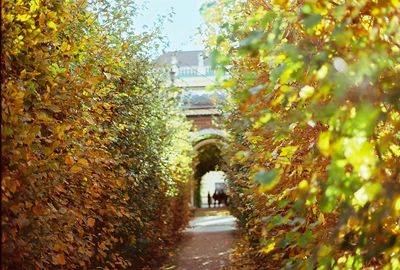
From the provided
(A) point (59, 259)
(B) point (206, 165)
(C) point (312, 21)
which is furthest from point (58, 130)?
(B) point (206, 165)

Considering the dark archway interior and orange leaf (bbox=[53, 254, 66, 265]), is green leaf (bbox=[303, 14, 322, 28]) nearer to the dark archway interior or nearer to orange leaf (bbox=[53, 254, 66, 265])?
orange leaf (bbox=[53, 254, 66, 265])

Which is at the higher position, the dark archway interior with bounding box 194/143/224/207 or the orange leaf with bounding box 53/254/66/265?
the dark archway interior with bounding box 194/143/224/207

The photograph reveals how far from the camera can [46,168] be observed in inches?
140

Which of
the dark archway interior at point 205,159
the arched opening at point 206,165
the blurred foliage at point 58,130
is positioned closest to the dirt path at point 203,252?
the blurred foliage at point 58,130

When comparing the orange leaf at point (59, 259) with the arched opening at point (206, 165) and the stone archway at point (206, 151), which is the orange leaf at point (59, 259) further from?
the arched opening at point (206, 165)

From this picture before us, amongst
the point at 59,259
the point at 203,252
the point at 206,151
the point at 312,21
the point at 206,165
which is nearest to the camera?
the point at 312,21

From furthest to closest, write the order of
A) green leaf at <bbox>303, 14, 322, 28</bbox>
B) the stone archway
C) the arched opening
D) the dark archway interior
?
the dark archway interior → the arched opening → the stone archway → green leaf at <bbox>303, 14, 322, 28</bbox>

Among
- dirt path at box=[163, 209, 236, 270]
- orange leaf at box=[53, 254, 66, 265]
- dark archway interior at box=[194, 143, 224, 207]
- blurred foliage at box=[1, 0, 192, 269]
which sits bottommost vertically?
dirt path at box=[163, 209, 236, 270]

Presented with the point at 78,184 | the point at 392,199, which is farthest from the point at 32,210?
the point at 392,199

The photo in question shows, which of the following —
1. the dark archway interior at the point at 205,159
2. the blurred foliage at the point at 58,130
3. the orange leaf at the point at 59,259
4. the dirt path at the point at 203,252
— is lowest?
the dirt path at the point at 203,252

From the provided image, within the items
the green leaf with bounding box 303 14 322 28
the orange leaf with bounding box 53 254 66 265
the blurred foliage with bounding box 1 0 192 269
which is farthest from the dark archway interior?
the green leaf with bounding box 303 14 322 28

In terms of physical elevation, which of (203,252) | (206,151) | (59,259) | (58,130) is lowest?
(203,252)

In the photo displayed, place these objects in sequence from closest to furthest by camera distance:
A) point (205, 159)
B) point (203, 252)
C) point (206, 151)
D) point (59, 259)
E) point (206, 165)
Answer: point (59, 259) < point (203, 252) < point (206, 151) < point (205, 159) < point (206, 165)

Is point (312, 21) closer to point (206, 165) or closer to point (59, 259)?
point (59, 259)
